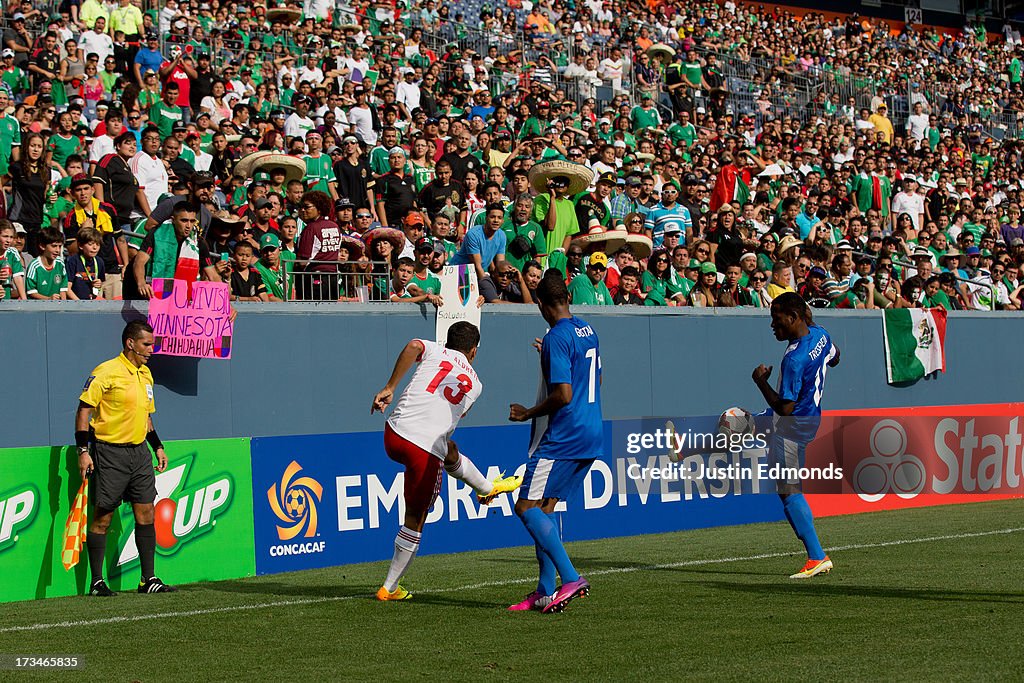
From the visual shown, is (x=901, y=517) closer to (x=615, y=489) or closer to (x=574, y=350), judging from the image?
(x=615, y=489)

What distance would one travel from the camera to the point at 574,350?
8859 millimetres

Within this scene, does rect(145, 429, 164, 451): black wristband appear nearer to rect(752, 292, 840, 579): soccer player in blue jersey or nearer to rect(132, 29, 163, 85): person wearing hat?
rect(752, 292, 840, 579): soccer player in blue jersey

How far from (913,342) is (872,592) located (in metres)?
11.4

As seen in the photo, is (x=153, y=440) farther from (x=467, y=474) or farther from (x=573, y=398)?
(x=573, y=398)

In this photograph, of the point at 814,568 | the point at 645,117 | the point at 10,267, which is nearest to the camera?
the point at 814,568

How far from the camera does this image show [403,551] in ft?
30.8

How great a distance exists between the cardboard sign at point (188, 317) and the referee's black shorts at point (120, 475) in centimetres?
199

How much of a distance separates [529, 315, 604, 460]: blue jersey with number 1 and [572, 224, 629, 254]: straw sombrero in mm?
7729

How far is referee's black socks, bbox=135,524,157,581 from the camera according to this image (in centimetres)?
1080

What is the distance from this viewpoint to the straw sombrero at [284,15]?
22.7 meters

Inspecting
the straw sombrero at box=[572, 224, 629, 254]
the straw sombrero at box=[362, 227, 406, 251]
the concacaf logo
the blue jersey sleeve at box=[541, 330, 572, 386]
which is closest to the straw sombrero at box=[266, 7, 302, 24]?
the straw sombrero at box=[572, 224, 629, 254]

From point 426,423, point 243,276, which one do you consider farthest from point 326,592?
point 243,276

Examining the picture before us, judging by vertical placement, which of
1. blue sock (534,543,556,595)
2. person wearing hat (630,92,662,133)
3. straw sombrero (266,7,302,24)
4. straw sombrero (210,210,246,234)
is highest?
straw sombrero (266,7,302,24)

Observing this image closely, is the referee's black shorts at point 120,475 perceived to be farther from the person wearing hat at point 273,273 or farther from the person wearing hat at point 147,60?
the person wearing hat at point 147,60
